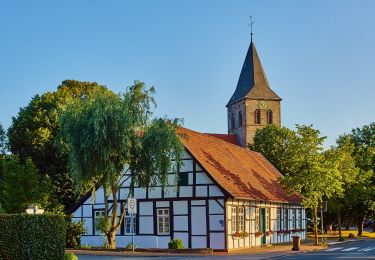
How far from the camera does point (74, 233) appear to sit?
3553 centimetres

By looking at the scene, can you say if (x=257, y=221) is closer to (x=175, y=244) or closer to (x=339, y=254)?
(x=175, y=244)

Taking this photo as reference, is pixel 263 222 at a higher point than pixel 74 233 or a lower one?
higher

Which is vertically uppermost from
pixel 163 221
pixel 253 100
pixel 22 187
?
pixel 253 100

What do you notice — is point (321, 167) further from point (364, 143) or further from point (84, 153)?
point (364, 143)

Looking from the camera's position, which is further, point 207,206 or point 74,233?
point 74,233

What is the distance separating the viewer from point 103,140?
97.5ft

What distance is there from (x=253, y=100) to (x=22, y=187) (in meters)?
55.4

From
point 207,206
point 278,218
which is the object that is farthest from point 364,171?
point 207,206

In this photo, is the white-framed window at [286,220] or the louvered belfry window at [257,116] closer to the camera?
the white-framed window at [286,220]

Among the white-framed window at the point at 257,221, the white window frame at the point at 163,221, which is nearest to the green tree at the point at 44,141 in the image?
the white window frame at the point at 163,221

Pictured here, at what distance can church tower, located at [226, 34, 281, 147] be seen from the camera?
304 feet

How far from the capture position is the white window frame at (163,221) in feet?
117

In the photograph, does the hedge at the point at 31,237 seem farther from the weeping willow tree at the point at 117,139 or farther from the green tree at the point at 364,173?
the green tree at the point at 364,173

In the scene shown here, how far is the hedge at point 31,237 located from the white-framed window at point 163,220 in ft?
51.3
